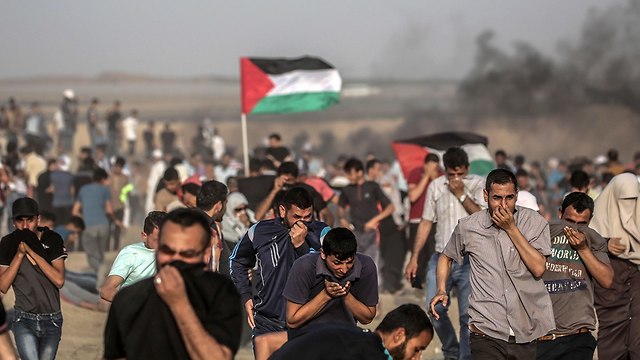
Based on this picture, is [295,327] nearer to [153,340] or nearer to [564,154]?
[153,340]

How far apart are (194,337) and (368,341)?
2.92 feet

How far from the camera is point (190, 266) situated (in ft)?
15.3

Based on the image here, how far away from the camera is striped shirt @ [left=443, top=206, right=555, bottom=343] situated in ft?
24.9

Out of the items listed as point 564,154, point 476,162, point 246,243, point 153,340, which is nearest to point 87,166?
point 476,162

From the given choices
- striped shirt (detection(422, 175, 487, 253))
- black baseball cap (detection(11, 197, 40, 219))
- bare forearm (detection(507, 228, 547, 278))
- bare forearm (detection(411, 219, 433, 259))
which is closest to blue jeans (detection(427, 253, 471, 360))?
striped shirt (detection(422, 175, 487, 253))

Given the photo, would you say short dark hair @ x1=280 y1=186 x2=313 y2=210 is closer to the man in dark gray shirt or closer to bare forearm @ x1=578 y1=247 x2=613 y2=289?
the man in dark gray shirt

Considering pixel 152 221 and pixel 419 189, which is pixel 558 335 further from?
pixel 419 189

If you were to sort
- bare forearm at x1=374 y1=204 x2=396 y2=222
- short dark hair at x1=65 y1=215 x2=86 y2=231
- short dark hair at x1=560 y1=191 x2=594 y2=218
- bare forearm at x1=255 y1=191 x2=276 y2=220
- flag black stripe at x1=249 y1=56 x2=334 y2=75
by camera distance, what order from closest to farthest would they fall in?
short dark hair at x1=560 y1=191 x2=594 y2=218 < bare forearm at x1=255 y1=191 x2=276 y2=220 < bare forearm at x1=374 y1=204 x2=396 y2=222 < short dark hair at x1=65 y1=215 x2=86 y2=231 < flag black stripe at x1=249 y1=56 x2=334 y2=75

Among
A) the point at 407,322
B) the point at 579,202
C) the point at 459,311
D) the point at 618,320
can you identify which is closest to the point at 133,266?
the point at 407,322

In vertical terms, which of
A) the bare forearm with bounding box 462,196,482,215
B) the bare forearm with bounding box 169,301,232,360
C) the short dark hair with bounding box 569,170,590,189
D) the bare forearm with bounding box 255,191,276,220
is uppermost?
the bare forearm with bounding box 169,301,232,360

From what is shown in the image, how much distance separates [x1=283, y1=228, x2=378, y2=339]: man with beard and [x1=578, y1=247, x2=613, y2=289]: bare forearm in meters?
1.62

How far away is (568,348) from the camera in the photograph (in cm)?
805

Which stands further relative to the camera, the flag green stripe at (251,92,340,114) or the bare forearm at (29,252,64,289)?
the flag green stripe at (251,92,340,114)

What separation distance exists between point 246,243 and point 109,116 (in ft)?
87.1
